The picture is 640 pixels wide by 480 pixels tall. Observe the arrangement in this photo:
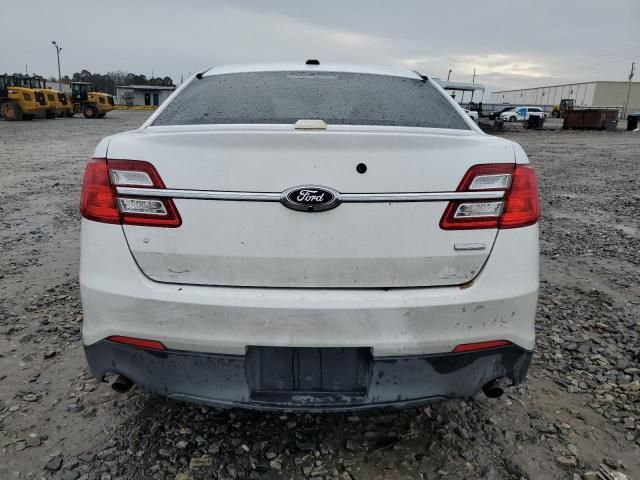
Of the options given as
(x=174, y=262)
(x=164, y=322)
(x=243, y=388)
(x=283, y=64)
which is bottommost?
(x=243, y=388)

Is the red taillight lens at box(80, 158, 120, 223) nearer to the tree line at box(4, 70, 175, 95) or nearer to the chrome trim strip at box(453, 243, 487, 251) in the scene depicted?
the chrome trim strip at box(453, 243, 487, 251)

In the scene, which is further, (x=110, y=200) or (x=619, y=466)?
(x=619, y=466)

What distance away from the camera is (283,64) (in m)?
2.97

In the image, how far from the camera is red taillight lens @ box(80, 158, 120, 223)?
1.71m

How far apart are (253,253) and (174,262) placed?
28 centimetres

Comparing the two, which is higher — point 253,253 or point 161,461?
point 253,253

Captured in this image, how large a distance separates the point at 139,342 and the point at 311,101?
1.37 metres

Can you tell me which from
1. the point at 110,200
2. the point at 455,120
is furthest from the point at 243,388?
the point at 455,120

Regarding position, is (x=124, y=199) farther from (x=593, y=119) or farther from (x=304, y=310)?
(x=593, y=119)

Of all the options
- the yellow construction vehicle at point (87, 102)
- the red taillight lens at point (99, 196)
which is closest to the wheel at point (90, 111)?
the yellow construction vehicle at point (87, 102)

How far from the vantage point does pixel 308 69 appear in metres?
2.84

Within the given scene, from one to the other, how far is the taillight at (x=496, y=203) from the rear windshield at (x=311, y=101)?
522 mm

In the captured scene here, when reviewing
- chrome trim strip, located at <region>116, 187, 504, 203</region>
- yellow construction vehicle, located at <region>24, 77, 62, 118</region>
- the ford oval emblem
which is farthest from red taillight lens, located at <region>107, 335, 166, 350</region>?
yellow construction vehicle, located at <region>24, 77, 62, 118</region>

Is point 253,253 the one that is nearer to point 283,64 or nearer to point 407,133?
point 407,133
